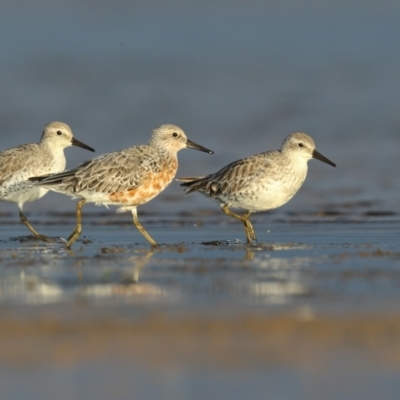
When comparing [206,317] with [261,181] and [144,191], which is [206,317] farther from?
[261,181]

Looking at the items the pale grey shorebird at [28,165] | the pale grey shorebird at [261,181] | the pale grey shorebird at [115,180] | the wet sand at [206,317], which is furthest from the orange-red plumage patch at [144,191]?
the pale grey shorebird at [28,165]

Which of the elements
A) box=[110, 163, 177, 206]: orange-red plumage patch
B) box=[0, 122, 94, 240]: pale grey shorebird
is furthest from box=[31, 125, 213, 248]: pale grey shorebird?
box=[0, 122, 94, 240]: pale grey shorebird

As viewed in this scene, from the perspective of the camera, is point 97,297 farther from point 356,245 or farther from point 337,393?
point 356,245

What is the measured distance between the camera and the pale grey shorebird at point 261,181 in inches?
481

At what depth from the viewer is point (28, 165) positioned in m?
13.1

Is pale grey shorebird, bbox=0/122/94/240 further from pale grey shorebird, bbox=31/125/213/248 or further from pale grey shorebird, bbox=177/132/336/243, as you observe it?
pale grey shorebird, bbox=177/132/336/243

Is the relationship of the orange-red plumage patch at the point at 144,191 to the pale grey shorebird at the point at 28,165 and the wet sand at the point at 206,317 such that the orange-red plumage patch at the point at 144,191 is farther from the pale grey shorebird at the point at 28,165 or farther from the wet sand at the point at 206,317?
the pale grey shorebird at the point at 28,165

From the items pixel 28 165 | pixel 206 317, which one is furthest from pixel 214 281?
pixel 28 165

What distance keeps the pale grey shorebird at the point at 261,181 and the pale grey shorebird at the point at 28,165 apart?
1.99 metres

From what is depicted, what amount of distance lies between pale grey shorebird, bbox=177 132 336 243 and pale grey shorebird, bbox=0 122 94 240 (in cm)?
199

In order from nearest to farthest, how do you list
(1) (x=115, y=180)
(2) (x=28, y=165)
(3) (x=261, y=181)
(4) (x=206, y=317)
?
(4) (x=206, y=317)
(1) (x=115, y=180)
(3) (x=261, y=181)
(2) (x=28, y=165)

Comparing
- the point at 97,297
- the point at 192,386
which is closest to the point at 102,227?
the point at 97,297

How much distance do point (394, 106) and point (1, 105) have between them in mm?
10254

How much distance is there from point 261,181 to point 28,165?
124 inches
